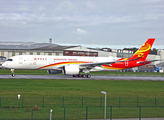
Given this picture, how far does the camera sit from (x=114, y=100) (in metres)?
30.1

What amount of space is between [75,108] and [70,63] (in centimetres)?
3747

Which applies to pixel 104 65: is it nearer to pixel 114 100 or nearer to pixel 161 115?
pixel 114 100

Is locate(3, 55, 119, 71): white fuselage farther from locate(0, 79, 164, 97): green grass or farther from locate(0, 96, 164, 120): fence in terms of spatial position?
locate(0, 96, 164, 120): fence

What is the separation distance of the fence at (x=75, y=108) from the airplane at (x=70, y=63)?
29613 mm

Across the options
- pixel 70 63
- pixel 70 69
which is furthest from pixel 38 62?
pixel 70 63

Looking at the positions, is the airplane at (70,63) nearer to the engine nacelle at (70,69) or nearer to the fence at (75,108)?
the engine nacelle at (70,69)

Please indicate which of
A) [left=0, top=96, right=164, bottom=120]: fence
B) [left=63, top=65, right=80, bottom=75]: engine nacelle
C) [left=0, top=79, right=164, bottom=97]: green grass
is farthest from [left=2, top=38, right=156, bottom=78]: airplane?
[left=0, top=96, right=164, bottom=120]: fence

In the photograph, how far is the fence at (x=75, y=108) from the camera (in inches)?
870

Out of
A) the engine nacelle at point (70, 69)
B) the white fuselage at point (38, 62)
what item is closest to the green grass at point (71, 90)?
the engine nacelle at point (70, 69)

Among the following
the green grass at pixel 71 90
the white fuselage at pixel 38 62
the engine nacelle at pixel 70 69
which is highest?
the white fuselage at pixel 38 62

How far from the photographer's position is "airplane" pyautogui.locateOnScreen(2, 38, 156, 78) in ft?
192

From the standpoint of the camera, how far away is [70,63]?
6241cm

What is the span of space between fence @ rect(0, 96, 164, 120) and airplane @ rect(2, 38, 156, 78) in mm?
29613

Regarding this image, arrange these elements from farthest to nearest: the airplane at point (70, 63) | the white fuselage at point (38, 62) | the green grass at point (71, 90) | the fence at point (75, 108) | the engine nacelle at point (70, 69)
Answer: the airplane at point (70, 63) → the white fuselage at point (38, 62) → the engine nacelle at point (70, 69) → the green grass at point (71, 90) → the fence at point (75, 108)
